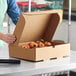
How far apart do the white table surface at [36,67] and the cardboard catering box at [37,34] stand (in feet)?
0.19

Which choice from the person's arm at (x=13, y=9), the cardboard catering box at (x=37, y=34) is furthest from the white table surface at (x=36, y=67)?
the person's arm at (x=13, y=9)

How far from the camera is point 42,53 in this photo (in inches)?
72.1

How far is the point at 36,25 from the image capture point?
2.00 meters

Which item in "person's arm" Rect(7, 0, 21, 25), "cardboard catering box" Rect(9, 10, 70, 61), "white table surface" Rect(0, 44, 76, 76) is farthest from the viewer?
"person's arm" Rect(7, 0, 21, 25)

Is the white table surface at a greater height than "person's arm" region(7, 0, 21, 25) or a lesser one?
lesser

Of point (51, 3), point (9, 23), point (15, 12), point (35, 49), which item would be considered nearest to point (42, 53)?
point (35, 49)

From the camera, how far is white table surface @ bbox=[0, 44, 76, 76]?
1.59 metres

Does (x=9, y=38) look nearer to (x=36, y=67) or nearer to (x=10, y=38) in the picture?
→ (x=10, y=38)

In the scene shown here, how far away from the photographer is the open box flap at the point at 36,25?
188cm

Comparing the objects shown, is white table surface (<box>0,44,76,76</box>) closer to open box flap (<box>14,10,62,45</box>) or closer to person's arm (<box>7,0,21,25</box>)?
open box flap (<box>14,10,62,45</box>)

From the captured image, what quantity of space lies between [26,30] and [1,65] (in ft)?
1.13

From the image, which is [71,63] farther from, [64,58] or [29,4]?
[29,4]

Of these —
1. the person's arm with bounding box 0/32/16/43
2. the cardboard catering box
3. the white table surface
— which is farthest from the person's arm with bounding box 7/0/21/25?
the white table surface

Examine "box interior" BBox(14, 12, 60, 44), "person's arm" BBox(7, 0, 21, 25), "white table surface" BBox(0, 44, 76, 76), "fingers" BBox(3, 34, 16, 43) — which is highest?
"person's arm" BBox(7, 0, 21, 25)
